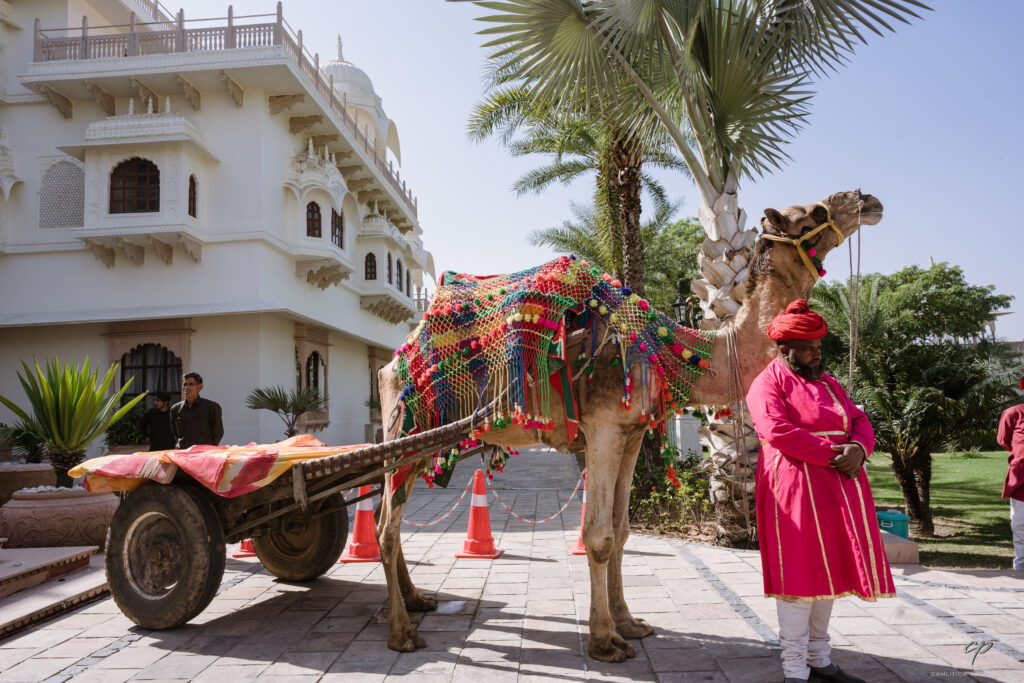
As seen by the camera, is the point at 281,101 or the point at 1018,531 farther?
the point at 281,101

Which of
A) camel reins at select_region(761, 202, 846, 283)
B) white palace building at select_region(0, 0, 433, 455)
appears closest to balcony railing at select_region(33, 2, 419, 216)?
white palace building at select_region(0, 0, 433, 455)

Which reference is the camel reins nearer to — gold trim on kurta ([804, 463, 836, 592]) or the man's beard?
the man's beard

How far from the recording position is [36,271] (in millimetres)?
16016

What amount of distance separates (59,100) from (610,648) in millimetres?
17981

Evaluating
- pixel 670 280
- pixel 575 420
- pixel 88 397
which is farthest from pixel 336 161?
pixel 575 420

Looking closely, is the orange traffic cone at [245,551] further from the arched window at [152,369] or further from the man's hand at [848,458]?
the arched window at [152,369]

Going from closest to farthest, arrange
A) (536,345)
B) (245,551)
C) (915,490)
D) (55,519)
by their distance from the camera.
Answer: (536,345)
(55,519)
(245,551)
(915,490)

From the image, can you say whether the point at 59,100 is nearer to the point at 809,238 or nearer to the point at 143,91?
the point at 143,91

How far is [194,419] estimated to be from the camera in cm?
724

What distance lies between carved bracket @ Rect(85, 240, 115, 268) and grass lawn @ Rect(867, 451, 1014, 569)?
626 inches

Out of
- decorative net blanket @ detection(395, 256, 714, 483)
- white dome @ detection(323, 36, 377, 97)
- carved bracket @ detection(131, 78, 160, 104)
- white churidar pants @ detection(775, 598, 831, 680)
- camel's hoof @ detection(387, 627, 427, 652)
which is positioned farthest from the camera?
white dome @ detection(323, 36, 377, 97)

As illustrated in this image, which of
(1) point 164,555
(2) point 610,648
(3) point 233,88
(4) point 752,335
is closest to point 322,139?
(3) point 233,88

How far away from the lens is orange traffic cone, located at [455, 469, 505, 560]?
707cm

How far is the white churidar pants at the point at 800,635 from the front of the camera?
3.35 metres
